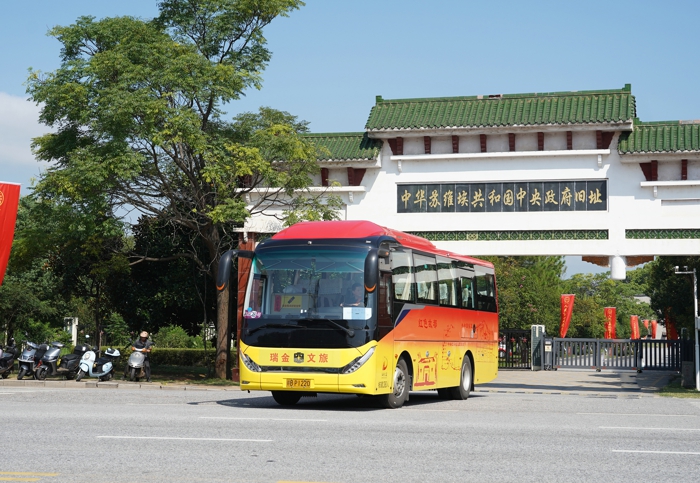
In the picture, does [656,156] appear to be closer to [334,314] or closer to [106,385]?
[334,314]

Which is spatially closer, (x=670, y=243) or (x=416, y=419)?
(x=416, y=419)

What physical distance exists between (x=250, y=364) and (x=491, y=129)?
13554mm

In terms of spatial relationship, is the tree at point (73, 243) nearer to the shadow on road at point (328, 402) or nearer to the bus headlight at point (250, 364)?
the shadow on road at point (328, 402)

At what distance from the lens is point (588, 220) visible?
83.9 ft

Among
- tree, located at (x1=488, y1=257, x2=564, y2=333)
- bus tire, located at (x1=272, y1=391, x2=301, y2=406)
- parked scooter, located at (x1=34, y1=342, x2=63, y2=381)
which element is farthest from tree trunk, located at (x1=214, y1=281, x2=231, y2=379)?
tree, located at (x1=488, y1=257, x2=564, y2=333)

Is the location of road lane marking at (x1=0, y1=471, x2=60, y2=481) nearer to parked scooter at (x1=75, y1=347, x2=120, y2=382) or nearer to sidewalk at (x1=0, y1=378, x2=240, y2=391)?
sidewalk at (x1=0, y1=378, x2=240, y2=391)

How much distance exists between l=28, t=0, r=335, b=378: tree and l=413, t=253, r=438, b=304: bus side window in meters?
8.07

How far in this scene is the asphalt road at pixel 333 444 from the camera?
809 centimetres

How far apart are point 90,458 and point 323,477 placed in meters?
2.46

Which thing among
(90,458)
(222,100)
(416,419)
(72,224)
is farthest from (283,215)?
(90,458)

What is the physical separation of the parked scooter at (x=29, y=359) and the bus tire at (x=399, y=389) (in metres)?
14.5

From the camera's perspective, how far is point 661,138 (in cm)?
2564

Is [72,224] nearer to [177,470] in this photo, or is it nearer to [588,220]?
[588,220]

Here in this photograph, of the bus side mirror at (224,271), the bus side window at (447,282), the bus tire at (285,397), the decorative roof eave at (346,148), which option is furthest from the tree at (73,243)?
the bus side window at (447,282)
